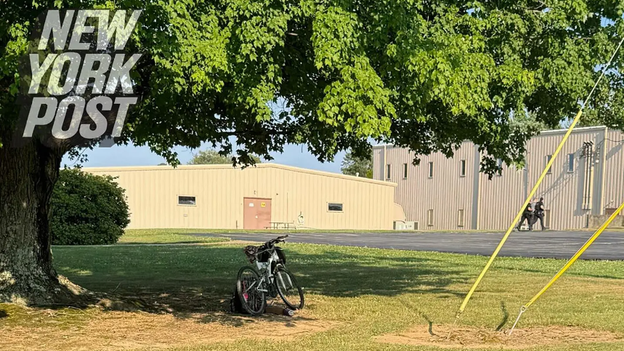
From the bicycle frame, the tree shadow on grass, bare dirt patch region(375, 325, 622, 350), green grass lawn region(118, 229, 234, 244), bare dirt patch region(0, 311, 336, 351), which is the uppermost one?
the bicycle frame

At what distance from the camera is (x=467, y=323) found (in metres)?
10.4

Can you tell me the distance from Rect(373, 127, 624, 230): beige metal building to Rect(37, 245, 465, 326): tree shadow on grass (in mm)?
27776

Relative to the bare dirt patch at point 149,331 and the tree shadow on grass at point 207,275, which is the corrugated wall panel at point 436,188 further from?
the bare dirt patch at point 149,331

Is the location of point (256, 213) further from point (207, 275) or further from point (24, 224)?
point (24, 224)

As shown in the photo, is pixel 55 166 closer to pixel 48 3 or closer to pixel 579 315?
pixel 48 3

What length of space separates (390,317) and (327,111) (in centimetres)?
384

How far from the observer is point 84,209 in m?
30.0

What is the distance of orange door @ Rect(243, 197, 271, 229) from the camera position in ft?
183

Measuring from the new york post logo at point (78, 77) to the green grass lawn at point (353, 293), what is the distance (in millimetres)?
2600

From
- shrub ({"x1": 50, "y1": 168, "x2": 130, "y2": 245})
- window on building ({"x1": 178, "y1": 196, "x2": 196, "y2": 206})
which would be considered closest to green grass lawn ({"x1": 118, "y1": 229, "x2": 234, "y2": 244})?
shrub ({"x1": 50, "y1": 168, "x2": 130, "y2": 245})

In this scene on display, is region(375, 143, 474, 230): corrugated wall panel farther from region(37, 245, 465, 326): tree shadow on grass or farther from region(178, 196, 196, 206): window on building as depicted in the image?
region(37, 245, 465, 326): tree shadow on grass

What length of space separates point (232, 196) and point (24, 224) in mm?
44458

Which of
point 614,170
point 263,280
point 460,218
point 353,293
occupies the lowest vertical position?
point 353,293

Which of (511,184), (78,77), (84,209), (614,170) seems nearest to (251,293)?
(78,77)
